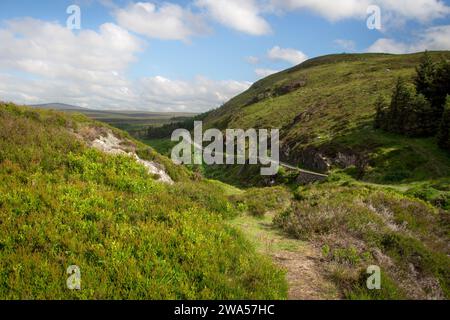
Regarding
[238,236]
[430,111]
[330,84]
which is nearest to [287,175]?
[430,111]

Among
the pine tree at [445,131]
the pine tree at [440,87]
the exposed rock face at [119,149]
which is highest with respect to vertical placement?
the pine tree at [440,87]

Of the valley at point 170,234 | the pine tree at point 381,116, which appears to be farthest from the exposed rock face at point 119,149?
the pine tree at point 381,116

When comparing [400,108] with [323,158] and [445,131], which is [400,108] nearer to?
[445,131]

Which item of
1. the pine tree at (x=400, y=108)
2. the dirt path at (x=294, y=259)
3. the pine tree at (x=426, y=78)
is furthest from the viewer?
the pine tree at (x=426, y=78)

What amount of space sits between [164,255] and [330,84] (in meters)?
116

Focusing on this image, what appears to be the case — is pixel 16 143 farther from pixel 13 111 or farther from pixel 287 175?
pixel 287 175

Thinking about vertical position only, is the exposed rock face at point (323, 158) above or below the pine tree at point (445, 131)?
below

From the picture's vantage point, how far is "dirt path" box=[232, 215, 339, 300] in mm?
7219

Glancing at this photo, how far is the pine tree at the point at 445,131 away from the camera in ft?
134

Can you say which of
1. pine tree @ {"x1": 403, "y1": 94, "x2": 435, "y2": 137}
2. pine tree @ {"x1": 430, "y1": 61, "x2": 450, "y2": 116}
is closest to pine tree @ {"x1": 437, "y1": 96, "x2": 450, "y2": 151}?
pine tree @ {"x1": 403, "y1": 94, "x2": 435, "y2": 137}

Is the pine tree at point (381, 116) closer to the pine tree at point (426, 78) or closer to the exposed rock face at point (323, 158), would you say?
the pine tree at point (426, 78)

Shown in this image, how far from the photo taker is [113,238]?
8.25 m

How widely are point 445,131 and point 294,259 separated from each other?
42.2 metres

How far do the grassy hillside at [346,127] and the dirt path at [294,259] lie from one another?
31.4 metres
